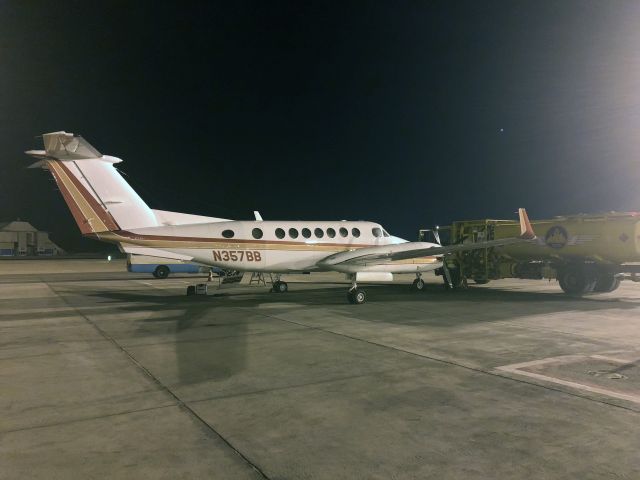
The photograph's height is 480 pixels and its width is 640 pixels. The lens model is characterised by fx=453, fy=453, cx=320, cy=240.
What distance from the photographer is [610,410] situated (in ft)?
18.1

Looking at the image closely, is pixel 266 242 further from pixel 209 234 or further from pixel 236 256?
pixel 209 234

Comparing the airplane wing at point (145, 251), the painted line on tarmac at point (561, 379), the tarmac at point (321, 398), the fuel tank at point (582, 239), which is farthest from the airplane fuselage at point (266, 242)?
the painted line on tarmac at point (561, 379)

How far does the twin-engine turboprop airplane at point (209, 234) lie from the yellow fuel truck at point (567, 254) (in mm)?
4687

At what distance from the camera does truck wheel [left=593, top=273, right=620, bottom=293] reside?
19.0 meters

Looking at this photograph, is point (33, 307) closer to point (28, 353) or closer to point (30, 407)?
point (28, 353)

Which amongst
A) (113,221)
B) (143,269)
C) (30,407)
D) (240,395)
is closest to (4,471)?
(30,407)

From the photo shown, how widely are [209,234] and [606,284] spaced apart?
54.1ft

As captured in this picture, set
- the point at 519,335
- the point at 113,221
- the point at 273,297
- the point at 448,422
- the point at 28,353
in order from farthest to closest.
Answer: the point at 273,297, the point at 113,221, the point at 519,335, the point at 28,353, the point at 448,422

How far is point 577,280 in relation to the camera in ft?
62.1

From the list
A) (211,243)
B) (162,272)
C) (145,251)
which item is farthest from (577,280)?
(162,272)

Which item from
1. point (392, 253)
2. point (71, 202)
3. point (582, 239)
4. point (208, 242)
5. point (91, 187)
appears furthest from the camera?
point (582, 239)

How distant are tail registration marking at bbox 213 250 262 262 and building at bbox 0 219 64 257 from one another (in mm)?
97486

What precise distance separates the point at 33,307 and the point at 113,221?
4.09 metres

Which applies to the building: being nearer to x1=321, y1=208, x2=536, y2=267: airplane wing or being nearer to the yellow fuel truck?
x1=321, y1=208, x2=536, y2=267: airplane wing
